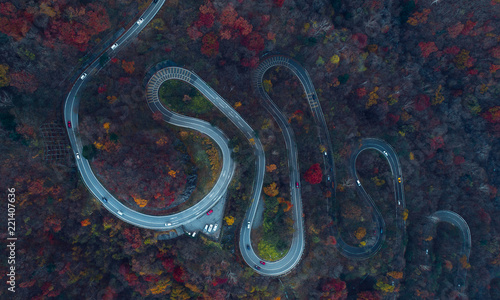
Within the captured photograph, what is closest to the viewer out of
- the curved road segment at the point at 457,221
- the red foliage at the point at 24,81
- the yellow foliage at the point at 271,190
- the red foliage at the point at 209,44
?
the red foliage at the point at 24,81

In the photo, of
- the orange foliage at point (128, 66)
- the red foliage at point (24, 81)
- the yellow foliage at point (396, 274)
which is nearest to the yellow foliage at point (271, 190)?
the yellow foliage at point (396, 274)

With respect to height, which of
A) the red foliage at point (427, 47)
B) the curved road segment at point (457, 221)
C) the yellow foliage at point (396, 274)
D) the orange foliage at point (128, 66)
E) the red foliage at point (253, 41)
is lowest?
the yellow foliage at point (396, 274)

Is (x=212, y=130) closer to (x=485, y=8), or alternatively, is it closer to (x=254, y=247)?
(x=254, y=247)

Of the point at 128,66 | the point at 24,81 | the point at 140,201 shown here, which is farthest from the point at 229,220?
the point at 24,81

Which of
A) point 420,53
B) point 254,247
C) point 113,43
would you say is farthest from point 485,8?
point 113,43

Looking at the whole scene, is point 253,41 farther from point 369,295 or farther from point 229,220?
point 369,295

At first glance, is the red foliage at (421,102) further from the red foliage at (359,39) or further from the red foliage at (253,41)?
the red foliage at (253,41)
